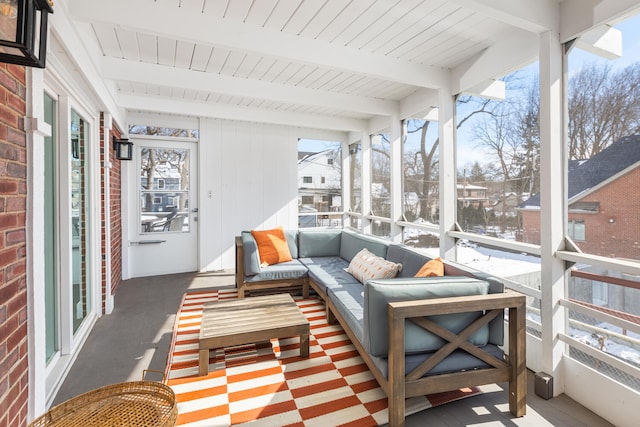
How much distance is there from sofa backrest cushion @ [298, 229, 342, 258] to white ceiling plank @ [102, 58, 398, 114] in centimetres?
177

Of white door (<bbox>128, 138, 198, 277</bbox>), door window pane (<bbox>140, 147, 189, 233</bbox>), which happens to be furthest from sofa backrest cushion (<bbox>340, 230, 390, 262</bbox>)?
door window pane (<bbox>140, 147, 189, 233</bbox>)

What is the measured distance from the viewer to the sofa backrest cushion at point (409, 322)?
6.12 feet

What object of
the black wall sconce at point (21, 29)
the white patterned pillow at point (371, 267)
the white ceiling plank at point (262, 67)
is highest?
the white ceiling plank at point (262, 67)

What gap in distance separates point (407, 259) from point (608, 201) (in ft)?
4.84

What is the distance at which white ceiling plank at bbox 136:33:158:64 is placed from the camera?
2.61 m

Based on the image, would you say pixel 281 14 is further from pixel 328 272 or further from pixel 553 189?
pixel 328 272

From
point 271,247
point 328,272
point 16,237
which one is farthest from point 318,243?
point 16,237

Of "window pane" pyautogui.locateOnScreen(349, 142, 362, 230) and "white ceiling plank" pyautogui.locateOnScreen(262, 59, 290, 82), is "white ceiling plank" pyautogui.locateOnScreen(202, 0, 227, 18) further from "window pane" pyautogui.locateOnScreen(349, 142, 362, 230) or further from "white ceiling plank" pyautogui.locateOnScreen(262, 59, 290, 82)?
"window pane" pyautogui.locateOnScreen(349, 142, 362, 230)

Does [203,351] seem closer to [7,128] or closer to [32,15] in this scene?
[7,128]

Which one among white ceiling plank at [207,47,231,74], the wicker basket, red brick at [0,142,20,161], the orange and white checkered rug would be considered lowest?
the orange and white checkered rug

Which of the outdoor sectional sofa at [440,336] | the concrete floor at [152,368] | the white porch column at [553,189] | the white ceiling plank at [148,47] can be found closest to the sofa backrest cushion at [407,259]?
the outdoor sectional sofa at [440,336]

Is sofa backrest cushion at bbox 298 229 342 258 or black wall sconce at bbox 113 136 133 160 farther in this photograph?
sofa backrest cushion at bbox 298 229 342 258

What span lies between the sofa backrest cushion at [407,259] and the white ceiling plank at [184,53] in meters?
2.66

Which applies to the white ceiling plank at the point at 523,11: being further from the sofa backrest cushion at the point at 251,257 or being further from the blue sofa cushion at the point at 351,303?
the sofa backrest cushion at the point at 251,257
